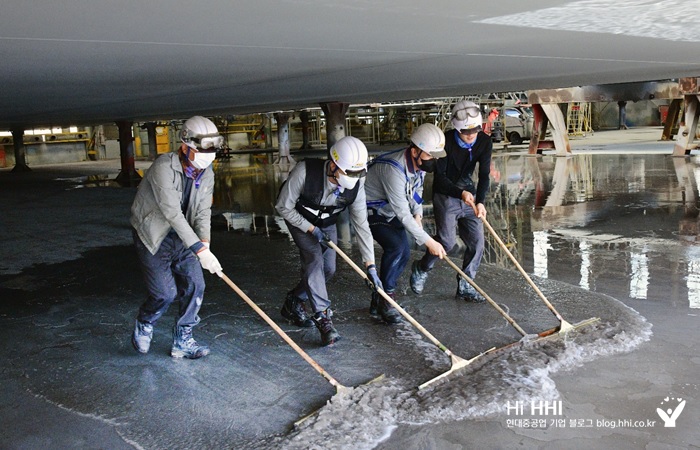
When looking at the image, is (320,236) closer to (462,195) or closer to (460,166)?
(462,195)

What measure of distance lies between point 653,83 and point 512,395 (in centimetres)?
1556

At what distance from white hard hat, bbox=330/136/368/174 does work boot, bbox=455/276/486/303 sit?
1885 millimetres

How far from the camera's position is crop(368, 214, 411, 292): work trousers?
221 inches

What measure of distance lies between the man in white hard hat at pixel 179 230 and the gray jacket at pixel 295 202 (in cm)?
56

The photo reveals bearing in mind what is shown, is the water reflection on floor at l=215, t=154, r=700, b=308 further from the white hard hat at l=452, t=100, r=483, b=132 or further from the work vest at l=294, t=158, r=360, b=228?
the work vest at l=294, t=158, r=360, b=228

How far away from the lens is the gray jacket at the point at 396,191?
515cm

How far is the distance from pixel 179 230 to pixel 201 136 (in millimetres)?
623

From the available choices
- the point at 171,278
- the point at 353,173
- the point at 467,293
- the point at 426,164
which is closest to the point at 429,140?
the point at 426,164

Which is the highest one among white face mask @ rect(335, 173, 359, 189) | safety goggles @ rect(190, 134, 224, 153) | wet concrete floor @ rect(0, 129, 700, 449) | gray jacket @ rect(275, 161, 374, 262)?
safety goggles @ rect(190, 134, 224, 153)

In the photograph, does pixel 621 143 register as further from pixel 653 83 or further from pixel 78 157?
pixel 78 157

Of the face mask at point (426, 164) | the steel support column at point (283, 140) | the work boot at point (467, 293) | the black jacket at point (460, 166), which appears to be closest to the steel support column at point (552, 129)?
the steel support column at point (283, 140)

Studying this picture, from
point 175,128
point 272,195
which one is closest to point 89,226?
point 272,195

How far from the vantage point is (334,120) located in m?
12.1

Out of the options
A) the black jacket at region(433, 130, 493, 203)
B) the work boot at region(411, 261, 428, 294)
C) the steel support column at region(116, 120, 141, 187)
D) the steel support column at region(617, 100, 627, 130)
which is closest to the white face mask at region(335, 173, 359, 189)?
the black jacket at region(433, 130, 493, 203)
